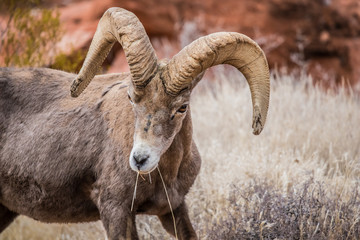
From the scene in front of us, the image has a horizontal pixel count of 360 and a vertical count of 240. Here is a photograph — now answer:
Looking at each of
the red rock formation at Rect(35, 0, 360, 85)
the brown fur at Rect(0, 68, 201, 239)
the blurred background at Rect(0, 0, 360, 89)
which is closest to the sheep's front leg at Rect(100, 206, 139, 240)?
the brown fur at Rect(0, 68, 201, 239)

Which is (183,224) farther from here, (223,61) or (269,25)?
(269,25)

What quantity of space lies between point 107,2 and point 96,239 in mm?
8557

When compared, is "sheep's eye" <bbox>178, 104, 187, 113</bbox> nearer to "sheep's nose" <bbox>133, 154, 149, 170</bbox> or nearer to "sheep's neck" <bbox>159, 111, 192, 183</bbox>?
"sheep's neck" <bbox>159, 111, 192, 183</bbox>

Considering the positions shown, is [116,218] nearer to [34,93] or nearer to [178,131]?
[178,131]

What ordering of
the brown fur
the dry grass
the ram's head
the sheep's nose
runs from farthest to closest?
the dry grass, the brown fur, the ram's head, the sheep's nose

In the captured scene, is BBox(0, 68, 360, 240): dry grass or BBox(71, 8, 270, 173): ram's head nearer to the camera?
BBox(71, 8, 270, 173): ram's head

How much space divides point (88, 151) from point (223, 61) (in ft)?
4.59

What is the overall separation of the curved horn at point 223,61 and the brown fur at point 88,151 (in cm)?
15

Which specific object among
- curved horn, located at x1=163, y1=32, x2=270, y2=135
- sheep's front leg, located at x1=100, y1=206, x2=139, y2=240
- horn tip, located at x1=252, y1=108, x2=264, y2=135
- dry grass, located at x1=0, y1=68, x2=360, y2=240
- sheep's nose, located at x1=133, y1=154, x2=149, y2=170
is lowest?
dry grass, located at x1=0, y1=68, x2=360, y2=240

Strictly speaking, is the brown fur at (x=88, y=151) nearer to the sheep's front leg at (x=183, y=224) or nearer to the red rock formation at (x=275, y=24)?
the sheep's front leg at (x=183, y=224)

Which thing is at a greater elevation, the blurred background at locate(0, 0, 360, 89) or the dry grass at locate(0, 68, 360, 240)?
the dry grass at locate(0, 68, 360, 240)

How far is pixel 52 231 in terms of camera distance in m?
7.04

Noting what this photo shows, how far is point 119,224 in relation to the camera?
13.6ft

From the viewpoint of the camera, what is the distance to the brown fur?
13.6ft
